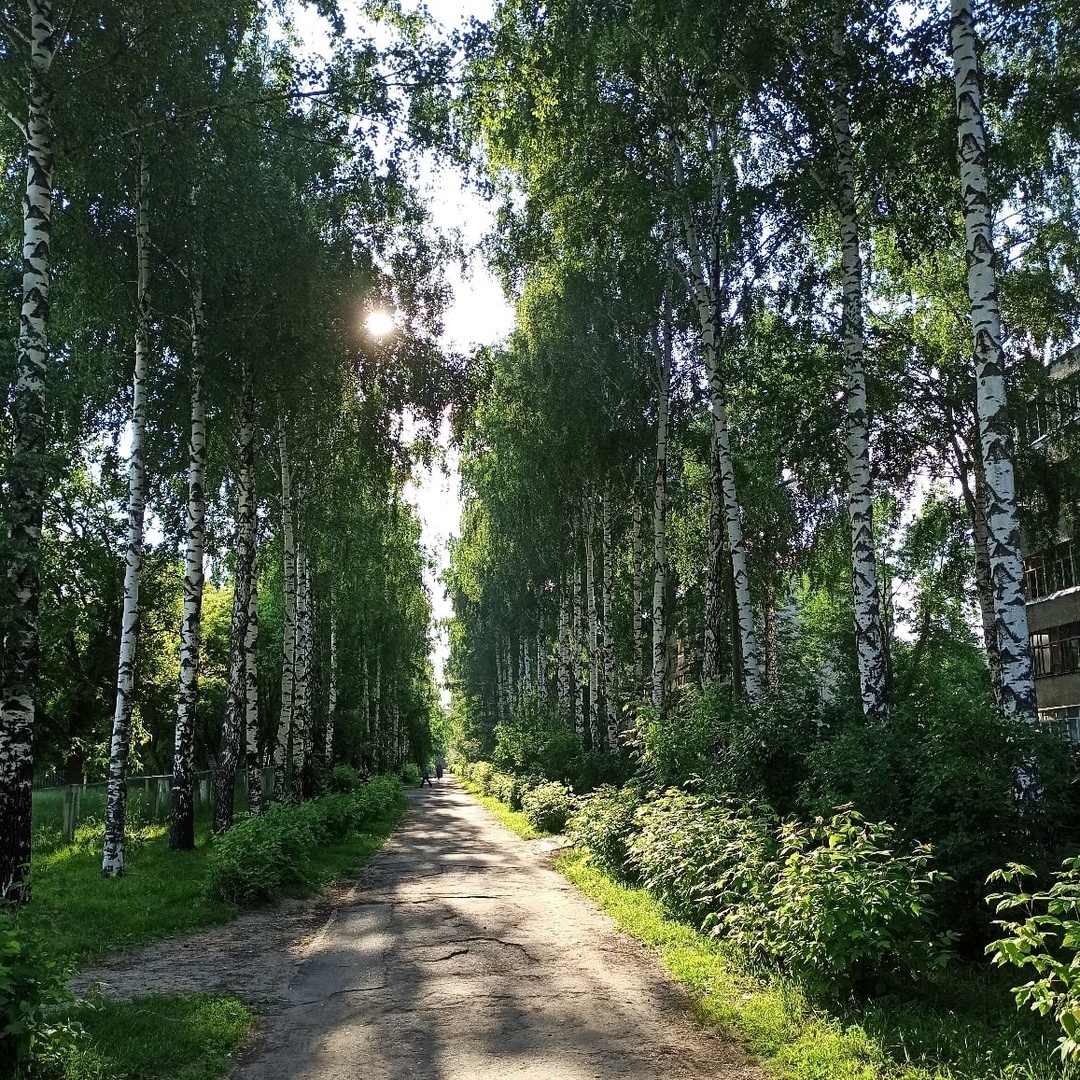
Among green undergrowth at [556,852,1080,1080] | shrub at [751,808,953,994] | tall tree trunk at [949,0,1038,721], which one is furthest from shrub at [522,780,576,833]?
shrub at [751,808,953,994]

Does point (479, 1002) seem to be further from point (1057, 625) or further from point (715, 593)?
point (1057, 625)

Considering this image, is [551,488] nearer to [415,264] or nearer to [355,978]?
[415,264]

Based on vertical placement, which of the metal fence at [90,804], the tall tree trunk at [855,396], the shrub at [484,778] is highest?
the tall tree trunk at [855,396]

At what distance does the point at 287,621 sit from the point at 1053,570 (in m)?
32.7

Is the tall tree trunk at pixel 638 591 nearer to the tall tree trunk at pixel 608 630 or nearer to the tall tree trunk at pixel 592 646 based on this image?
the tall tree trunk at pixel 608 630

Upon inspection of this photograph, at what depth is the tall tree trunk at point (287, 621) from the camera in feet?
62.3

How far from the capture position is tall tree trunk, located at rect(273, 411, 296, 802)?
19.0 metres

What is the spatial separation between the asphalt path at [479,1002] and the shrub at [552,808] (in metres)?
7.47

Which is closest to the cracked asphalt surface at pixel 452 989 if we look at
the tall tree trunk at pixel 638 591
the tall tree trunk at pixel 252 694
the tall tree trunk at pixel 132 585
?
the tall tree trunk at pixel 132 585

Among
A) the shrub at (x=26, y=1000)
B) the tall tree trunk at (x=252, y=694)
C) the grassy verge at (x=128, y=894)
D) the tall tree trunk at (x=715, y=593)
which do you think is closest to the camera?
the shrub at (x=26, y=1000)

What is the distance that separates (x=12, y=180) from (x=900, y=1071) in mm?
15936

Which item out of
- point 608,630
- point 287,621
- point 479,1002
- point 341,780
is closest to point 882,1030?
point 479,1002

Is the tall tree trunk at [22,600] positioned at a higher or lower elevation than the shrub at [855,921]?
higher

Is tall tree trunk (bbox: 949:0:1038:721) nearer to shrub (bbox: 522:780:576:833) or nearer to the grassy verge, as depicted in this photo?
the grassy verge
